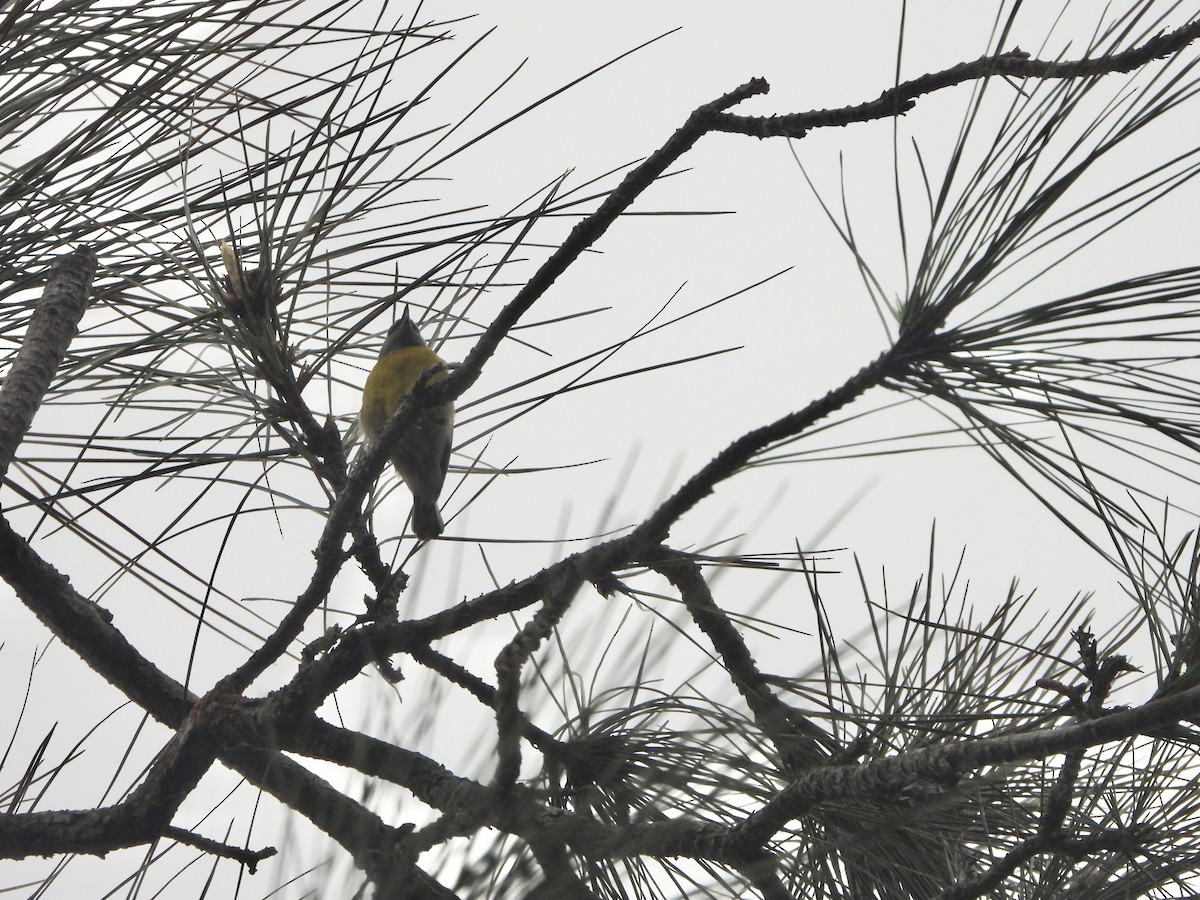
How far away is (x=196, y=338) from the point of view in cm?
150

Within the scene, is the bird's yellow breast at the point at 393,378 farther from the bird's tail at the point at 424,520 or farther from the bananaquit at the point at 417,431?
the bird's tail at the point at 424,520

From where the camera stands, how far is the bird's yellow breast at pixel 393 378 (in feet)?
8.11

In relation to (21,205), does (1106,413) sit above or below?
below

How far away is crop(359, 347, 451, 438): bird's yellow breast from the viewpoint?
2471 millimetres

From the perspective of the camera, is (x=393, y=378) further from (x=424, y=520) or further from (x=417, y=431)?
(x=417, y=431)

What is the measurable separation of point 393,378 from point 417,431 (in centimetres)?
130

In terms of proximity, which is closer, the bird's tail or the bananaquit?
the bird's tail

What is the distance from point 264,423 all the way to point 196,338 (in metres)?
0.18

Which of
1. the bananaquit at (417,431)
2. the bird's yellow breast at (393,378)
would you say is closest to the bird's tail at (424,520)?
the bananaquit at (417,431)

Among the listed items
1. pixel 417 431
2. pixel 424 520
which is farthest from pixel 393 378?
pixel 417 431

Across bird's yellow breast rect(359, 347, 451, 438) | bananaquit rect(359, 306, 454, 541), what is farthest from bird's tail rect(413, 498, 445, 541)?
bird's yellow breast rect(359, 347, 451, 438)

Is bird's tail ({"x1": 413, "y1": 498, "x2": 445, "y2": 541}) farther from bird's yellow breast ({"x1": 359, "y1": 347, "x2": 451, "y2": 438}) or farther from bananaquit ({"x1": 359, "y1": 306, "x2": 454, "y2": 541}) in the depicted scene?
bird's yellow breast ({"x1": 359, "y1": 347, "x2": 451, "y2": 438})

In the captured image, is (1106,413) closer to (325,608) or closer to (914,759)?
(914,759)

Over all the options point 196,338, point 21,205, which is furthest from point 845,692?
point 21,205
